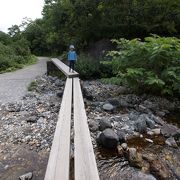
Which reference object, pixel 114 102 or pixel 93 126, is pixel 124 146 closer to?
pixel 93 126

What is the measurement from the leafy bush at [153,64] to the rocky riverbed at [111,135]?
0.59 metres

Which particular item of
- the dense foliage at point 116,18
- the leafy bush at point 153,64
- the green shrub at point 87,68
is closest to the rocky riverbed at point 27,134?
the leafy bush at point 153,64

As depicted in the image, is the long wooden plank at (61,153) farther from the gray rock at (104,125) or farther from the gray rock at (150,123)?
the gray rock at (150,123)

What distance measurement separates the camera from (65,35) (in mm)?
14719

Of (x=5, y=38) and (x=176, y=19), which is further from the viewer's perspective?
(x=5, y=38)

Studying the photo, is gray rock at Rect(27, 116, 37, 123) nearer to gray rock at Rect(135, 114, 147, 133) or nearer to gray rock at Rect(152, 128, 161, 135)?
gray rock at Rect(135, 114, 147, 133)

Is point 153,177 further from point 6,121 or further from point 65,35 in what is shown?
point 65,35

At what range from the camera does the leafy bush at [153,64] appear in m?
6.81

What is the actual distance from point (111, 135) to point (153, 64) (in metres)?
3.86

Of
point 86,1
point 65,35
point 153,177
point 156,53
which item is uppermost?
point 86,1

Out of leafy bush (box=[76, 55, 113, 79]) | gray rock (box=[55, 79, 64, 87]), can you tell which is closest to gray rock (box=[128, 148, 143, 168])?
gray rock (box=[55, 79, 64, 87])

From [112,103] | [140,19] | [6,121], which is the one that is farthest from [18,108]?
[140,19]

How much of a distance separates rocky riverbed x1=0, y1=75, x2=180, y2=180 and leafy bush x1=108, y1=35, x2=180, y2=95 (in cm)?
59

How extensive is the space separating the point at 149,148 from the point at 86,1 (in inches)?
373
